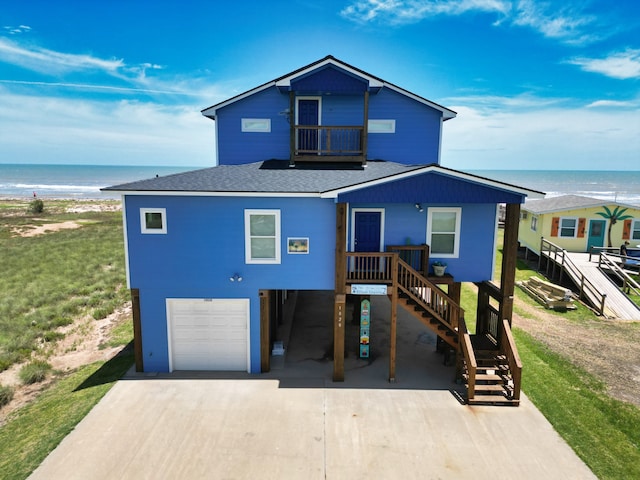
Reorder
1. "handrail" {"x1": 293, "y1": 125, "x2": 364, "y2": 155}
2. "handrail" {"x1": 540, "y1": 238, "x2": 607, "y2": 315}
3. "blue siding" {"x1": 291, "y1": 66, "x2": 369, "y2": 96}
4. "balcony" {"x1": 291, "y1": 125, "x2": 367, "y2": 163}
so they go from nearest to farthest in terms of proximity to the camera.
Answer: "blue siding" {"x1": 291, "y1": 66, "x2": 369, "y2": 96} → "balcony" {"x1": 291, "y1": 125, "x2": 367, "y2": 163} → "handrail" {"x1": 293, "y1": 125, "x2": 364, "y2": 155} → "handrail" {"x1": 540, "y1": 238, "x2": 607, "y2": 315}

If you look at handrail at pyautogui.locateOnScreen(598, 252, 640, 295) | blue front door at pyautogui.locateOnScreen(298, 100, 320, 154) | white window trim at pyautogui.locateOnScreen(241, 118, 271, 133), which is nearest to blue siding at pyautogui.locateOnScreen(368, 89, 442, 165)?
blue front door at pyautogui.locateOnScreen(298, 100, 320, 154)

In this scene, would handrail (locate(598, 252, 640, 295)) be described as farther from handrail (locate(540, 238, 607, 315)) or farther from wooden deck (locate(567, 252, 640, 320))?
handrail (locate(540, 238, 607, 315))

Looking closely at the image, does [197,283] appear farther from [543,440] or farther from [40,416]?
[543,440]

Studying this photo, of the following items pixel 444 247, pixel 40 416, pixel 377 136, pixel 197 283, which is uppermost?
pixel 377 136

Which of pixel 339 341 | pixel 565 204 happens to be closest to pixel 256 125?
pixel 339 341

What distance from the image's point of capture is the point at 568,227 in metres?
27.5

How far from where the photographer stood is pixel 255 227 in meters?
12.3

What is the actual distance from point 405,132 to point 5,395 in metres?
16.5

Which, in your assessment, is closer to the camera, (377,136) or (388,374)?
(388,374)

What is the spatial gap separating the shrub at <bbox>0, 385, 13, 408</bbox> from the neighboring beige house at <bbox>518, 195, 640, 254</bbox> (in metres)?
29.7

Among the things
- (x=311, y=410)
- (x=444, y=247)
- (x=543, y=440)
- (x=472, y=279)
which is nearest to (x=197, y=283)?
(x=311, y=410)

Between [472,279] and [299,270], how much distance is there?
5.83 meters

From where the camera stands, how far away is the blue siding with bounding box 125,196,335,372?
12102 mm

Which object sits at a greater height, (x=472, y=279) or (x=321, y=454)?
(x=472, y=279)
